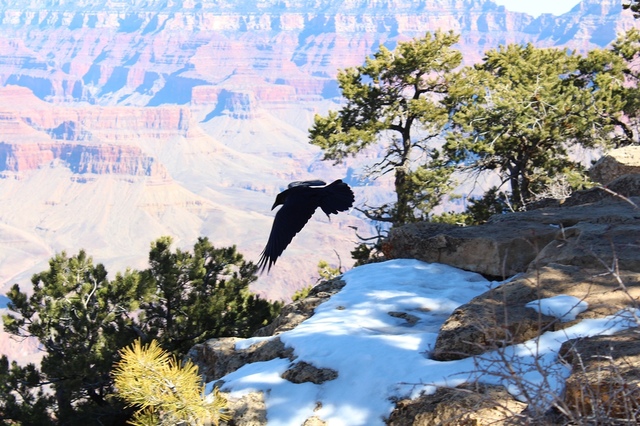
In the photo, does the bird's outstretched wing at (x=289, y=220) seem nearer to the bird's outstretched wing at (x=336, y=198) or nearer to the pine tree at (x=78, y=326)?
the bird's outstretched wing at (x=336, y=198)

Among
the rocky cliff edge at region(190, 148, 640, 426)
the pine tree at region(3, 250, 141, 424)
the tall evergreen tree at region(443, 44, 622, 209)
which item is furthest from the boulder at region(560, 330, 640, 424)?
the tall evergreen tree at region(443, 44, 622, 209)

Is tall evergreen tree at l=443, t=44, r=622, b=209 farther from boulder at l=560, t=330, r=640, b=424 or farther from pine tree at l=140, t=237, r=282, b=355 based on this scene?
boulder at l=560, t=330, r=640, b=424

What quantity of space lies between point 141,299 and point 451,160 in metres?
8.63

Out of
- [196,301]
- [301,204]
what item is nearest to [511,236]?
[301,204]

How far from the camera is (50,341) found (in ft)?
45.5

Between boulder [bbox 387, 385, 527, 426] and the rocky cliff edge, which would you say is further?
boulder [bbox 387, 385, 527, 426]

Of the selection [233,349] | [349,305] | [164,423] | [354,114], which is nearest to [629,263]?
[349,305]

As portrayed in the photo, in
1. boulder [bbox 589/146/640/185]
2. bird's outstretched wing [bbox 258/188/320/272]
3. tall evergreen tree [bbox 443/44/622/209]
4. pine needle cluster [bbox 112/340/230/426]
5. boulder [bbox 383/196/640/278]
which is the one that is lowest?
pine needle cluster [bbox 112/340/230/426]

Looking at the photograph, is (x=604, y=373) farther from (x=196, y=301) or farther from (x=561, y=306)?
(x=196, y=301)

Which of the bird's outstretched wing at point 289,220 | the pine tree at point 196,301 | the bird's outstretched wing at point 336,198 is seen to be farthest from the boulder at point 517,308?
the pine tree at point 196,301

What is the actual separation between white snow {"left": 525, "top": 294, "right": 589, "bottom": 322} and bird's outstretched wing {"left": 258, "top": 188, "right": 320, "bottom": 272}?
7.28 feet

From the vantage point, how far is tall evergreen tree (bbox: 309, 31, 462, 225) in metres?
18.1

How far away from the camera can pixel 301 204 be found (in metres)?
7.17

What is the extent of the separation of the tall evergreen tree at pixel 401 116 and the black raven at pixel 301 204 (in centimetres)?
1048
